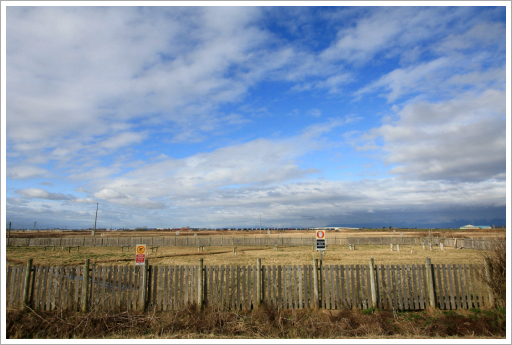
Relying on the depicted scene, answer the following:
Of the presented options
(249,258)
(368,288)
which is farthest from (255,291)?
(249,258)

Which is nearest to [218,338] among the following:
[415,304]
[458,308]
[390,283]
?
[390,283]

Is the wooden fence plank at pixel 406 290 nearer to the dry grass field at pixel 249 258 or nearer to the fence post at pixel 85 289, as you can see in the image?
the fence post at pixel 85 289

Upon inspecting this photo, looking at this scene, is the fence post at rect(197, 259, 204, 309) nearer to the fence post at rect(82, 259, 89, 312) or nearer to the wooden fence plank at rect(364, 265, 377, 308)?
the fence post at rect(82, 259, 89, 312)

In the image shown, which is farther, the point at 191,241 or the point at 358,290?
the point at 191,241

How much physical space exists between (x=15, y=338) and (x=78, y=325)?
4.01 feet

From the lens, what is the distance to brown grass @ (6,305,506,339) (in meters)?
6.61

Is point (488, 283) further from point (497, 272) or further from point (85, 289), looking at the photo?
point (85, 289)

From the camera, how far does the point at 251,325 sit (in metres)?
7.08

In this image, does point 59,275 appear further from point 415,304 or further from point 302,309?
point 415,304

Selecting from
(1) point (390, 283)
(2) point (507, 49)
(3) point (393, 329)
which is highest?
(2) point (507, 49)

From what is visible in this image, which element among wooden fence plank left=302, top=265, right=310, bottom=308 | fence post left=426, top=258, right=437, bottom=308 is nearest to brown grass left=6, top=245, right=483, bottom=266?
fence post left=426, top=258, right=437, bottom=308

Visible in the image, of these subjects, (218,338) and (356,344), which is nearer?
(356,344)

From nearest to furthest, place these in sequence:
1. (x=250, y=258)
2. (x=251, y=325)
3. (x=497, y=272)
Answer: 1. (x=251, y=325)
2. (x=497, y=272)
3. (x=250, y=258)

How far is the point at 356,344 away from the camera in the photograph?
5.64 m
